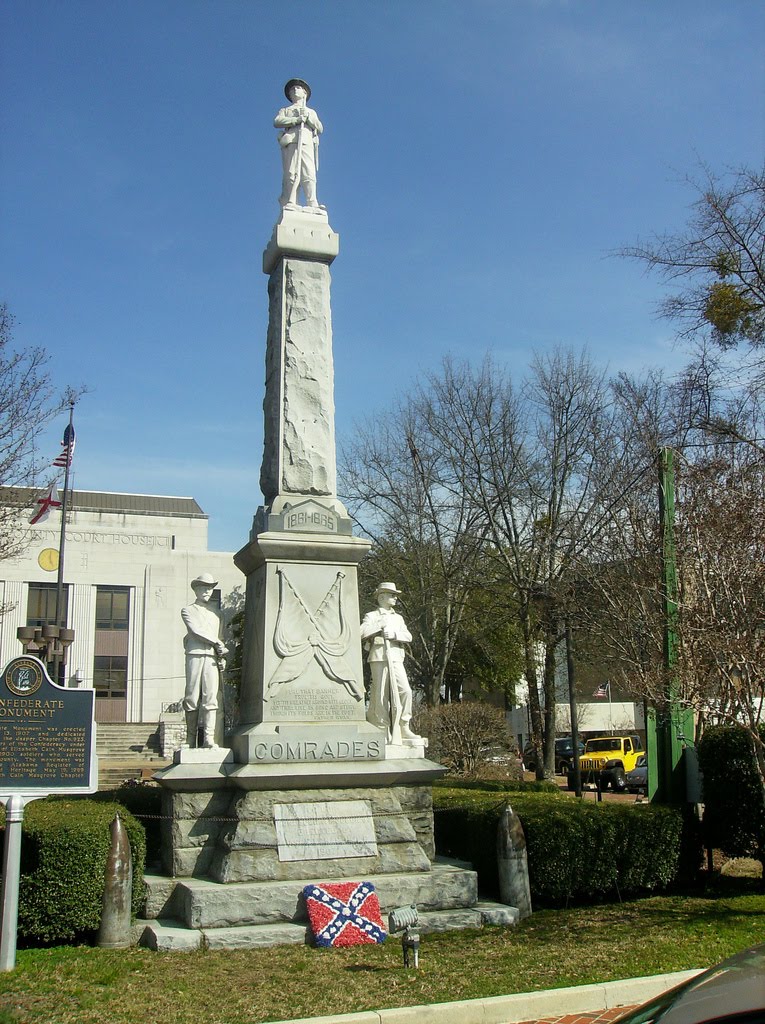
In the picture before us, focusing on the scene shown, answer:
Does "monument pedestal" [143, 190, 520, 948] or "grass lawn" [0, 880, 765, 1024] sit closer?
"grass lawn" [0, 880, 765, 1024]

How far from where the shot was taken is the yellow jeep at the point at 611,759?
3120cm

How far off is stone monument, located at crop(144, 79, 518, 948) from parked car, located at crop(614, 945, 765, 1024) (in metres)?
6.09

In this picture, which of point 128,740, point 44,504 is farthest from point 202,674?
point 128,740

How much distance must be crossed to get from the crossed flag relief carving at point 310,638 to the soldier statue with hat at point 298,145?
5057mm

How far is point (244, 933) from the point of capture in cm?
857

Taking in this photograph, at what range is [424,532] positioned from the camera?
29.9m

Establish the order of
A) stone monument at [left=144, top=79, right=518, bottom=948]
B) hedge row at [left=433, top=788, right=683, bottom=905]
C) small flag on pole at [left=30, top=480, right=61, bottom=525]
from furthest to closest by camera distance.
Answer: small flag on pole at [left=30, top=480, right=61, bottom=525], hedge row at [left=433, top=788, right=683, bottom=905], stone monument at [left=144, top=79, right=518, bottom=948]

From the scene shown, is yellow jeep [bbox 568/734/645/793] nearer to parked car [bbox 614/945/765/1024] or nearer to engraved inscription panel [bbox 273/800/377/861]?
engraved inscription panel [bbox 273/800/377/861]

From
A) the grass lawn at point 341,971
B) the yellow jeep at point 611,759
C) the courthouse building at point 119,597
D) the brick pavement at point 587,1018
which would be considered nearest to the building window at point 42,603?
the courthouse building at point 119,597

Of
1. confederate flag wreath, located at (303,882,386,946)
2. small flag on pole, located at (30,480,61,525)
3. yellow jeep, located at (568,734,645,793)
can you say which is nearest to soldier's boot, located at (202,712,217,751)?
confederate flag wreath, located at (303,882,386,946)

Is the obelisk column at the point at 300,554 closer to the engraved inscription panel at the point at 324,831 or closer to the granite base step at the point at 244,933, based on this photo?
the engraved inscription panel at the point at 324,831

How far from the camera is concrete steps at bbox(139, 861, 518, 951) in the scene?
8570 millimetres

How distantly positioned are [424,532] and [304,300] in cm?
1857

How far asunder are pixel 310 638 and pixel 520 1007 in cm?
Result: 488
